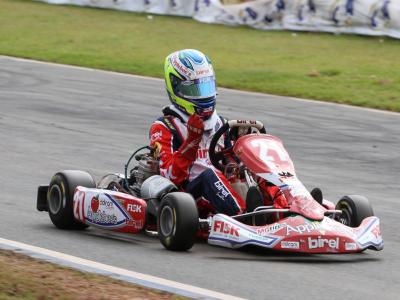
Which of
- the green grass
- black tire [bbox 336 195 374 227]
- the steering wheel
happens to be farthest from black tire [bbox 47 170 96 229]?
the green grass

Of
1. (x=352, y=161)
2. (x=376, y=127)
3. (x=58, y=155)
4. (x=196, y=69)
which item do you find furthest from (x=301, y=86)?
(x=196, y=69)

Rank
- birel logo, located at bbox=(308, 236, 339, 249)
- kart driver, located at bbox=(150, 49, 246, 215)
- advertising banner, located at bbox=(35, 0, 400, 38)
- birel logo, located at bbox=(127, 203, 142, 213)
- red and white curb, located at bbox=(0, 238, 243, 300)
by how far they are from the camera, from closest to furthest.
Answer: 1. red and white curb, located at bbox=(0, 238, 243, 300)
2. birel logo, located at bbox=(308, 236, 339, 249)
3. birel logo, located at bbox=(127, 203, 142, 213)
4. kart driver, located at bbox=(150, 49, 246, 215)
5. advertising banner, located at bbox=(35, 0, 400, 38)

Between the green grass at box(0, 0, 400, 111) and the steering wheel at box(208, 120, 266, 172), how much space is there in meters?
7.13

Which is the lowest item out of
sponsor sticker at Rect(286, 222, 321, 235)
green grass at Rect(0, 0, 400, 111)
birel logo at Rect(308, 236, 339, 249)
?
birel logo at Rect(308, 236, 339, 249)

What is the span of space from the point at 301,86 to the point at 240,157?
28.5 ft

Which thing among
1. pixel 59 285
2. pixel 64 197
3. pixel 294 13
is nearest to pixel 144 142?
pixel 64 197

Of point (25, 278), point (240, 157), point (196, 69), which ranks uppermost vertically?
point (196, 69)

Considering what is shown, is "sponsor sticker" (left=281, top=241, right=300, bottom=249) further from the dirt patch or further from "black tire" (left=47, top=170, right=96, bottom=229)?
"black tire" (left=47, top=170, right=96, bottom=229)

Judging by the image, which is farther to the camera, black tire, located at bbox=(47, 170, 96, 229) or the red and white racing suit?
black tire, located at bbox=(47, 170, 96, 229)

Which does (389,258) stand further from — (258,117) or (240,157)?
(258,117)

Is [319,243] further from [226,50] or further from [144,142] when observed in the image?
[226,50]

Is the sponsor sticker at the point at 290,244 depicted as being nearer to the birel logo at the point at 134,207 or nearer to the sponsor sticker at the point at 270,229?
the sponsor sticker at the point at 270,229

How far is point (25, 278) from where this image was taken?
5.32 meters

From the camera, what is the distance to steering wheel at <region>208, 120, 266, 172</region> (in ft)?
22.6
